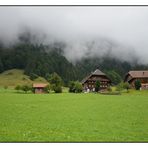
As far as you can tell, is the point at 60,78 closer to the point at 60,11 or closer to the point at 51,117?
the point at 51,117

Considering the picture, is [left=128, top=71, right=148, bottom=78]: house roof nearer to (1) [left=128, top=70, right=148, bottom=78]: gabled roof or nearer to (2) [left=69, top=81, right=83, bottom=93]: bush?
(1) [left=128, top=70, right=148, bottom=78]: gabled roof

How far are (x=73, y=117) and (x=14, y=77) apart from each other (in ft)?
5.97

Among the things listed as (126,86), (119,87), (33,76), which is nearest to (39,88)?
(33,76)

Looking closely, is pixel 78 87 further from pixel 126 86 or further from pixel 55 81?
pixel 126 86

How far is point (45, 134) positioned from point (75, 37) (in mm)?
2695

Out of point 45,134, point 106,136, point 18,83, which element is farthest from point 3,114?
point 106,136

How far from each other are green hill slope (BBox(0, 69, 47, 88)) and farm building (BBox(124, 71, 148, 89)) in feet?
7.41

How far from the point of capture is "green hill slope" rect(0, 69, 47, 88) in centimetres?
805

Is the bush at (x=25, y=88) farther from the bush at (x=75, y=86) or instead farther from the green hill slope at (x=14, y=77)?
the bush at (x=75, y=86)

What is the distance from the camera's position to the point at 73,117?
7.88 metres

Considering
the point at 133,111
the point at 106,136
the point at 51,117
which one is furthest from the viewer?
the point at 133,111

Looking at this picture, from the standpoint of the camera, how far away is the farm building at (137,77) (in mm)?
8188

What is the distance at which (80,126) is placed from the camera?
24.5 feet
